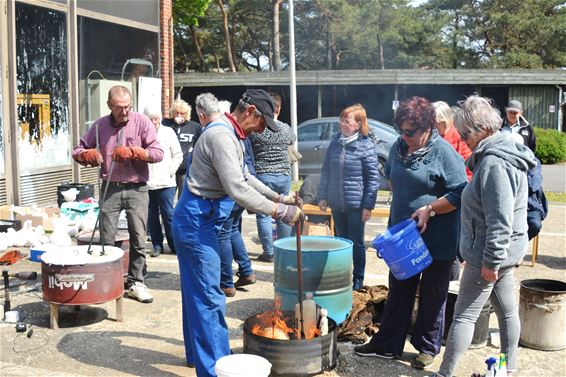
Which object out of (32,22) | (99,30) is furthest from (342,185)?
(99,30)

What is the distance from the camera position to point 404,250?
4.26m

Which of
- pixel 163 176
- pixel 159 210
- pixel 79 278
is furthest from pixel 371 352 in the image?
pixel 159 210

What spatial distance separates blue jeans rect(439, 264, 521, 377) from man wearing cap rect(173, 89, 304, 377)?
112 centimetres

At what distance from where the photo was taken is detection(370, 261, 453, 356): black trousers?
177 inches

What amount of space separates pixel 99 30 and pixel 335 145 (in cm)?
729

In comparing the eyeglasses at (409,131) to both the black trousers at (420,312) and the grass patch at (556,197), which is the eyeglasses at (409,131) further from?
the grass patch at (556,197)

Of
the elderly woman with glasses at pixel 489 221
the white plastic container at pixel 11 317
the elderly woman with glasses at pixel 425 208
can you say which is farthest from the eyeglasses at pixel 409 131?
the white plastic container at pixel 11 317

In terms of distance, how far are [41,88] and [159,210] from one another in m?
3.97

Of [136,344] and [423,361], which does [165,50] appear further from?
[423,361]

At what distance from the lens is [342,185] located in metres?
6.03

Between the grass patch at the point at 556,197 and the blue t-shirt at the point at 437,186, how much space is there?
8.96m

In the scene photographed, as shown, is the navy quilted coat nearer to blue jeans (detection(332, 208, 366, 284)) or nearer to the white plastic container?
blue jeans (detection(332, 208, 366, 284))

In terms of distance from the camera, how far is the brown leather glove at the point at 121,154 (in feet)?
18.6

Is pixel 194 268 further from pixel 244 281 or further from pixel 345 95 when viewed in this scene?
pixel 345 95
